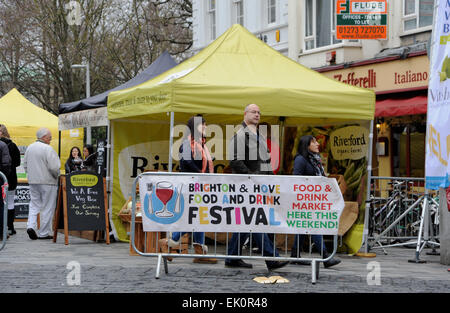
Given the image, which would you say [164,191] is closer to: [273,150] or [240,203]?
[240,203]

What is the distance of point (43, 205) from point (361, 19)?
886 centimetres

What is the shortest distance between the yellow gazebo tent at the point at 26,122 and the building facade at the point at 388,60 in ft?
23.5

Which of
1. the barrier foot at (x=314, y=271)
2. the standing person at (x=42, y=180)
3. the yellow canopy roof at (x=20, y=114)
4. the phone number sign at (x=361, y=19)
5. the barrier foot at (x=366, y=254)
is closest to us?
the barrier foot at (x=314, y=271)

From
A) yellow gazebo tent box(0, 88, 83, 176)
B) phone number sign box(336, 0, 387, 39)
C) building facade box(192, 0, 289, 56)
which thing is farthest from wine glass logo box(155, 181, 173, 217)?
building facade box(192, 0, 289, 56)

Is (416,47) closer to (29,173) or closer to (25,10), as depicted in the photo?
(29,173)

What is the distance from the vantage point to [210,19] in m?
31.8

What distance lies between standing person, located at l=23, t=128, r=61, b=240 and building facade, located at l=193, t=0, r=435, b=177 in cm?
806

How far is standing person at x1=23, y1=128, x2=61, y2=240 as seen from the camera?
605 inches

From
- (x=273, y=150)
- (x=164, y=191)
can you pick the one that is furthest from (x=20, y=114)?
(x=164, y=191)

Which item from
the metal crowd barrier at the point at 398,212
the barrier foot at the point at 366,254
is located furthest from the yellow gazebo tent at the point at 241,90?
the barrier foot at the point at 366,254

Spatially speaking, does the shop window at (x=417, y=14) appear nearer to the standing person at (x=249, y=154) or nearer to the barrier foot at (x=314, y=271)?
the standing person at (x=249, y=154)

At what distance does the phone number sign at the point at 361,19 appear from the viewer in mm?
19628

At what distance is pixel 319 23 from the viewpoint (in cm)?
2439
